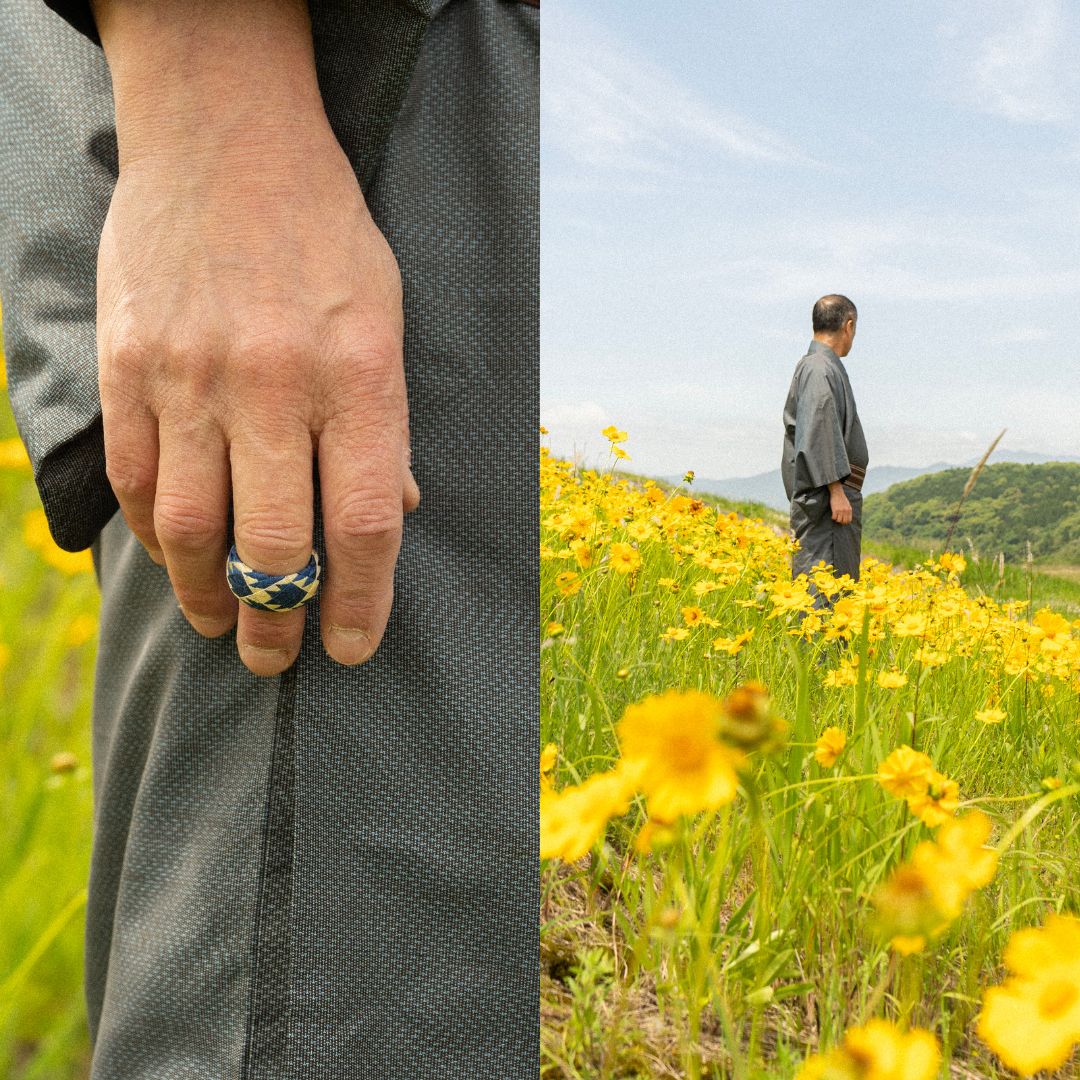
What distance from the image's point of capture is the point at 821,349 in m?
0.59

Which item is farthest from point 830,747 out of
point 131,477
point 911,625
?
point 131,477

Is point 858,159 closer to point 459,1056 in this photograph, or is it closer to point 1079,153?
point 1079,153

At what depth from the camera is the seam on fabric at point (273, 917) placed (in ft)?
1.70

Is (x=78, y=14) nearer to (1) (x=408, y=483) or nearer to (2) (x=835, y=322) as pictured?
(1) (x=408, y=483)

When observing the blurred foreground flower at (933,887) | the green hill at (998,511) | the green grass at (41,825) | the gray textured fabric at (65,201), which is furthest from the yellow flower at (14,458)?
the blurred foreground flower at (933,887)

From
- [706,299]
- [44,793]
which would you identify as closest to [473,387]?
[706,299]

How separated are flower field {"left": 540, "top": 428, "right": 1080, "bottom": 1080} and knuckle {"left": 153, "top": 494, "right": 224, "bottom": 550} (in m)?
0.20

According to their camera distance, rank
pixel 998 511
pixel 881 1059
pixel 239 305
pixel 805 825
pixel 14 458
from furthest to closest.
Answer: pixel 14 458
pixel 998 511
pixel 805 825
pixel 239 305
pixel 881 1059

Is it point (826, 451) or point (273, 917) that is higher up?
point (826, 451)

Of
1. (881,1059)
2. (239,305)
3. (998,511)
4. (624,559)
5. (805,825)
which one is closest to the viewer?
(881,1059)

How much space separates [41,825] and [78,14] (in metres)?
0.51

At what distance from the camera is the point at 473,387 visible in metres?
0.54

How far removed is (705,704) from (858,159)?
0.45 meters

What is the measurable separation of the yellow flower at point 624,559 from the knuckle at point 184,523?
40 cm
